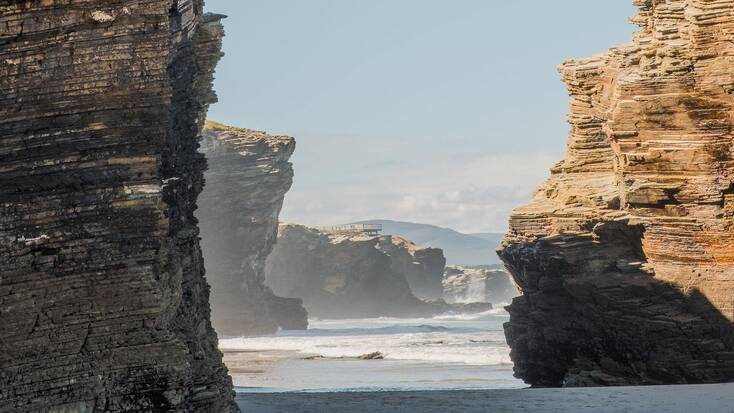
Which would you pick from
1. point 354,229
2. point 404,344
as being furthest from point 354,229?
point 404,344

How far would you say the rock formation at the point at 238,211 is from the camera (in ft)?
288

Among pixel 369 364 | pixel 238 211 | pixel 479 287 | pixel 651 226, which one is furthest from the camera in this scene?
pixel 479 287

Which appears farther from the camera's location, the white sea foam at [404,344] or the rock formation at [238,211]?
the rock formation at [238,211]

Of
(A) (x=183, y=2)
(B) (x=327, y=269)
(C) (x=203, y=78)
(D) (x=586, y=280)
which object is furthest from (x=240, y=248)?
(A) (x=183, y=2)

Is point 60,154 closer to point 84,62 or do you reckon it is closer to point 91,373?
point 84,62

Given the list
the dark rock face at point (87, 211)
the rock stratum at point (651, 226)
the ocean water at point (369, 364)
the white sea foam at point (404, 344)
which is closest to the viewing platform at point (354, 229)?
the white sea foam at point (404, 344)

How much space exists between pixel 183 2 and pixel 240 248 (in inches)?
2779

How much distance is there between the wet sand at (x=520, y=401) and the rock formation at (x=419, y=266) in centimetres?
10915

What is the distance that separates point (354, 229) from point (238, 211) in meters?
42.6

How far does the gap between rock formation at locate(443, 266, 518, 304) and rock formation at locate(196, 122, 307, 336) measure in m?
73.9

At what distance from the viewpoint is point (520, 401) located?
24094 millimetres

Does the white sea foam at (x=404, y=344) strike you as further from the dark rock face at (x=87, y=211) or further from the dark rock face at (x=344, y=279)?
the dark rock face at (x=87, y=211)

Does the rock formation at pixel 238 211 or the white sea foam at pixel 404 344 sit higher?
the rock formation at pixel 238 211

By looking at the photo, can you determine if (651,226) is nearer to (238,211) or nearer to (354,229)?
(238,211)
